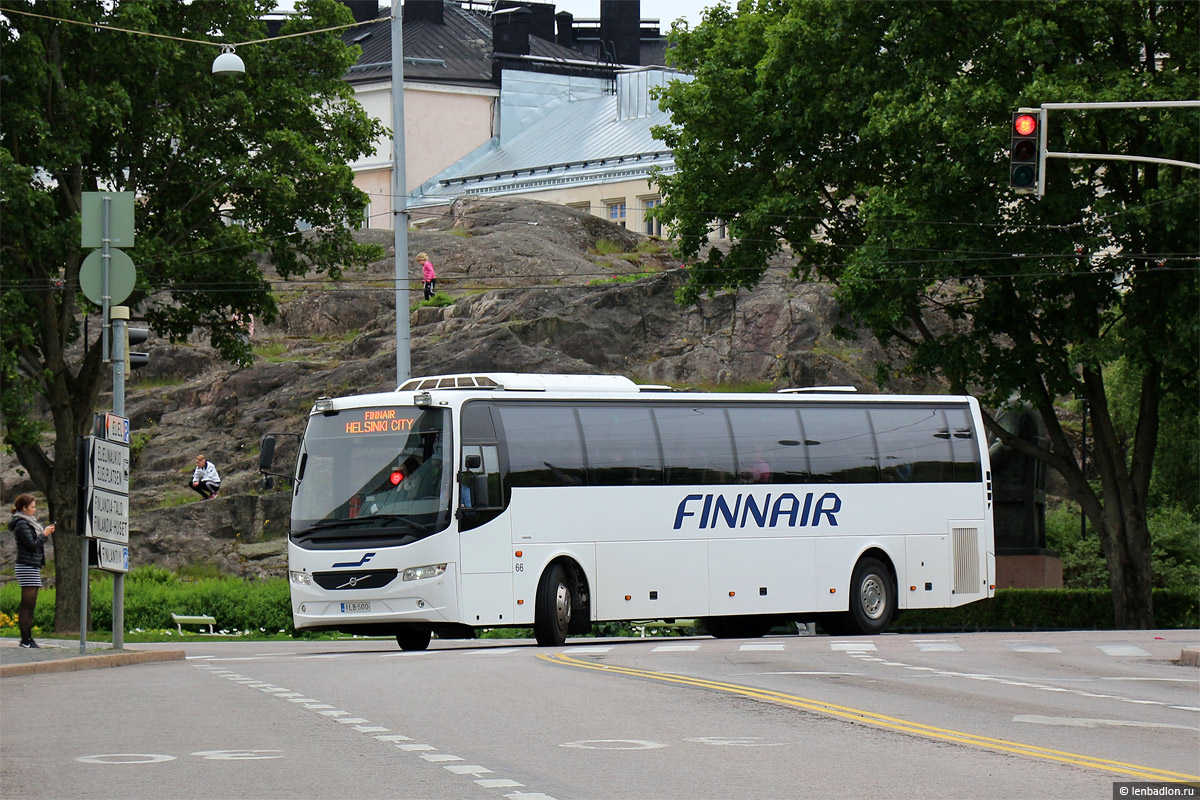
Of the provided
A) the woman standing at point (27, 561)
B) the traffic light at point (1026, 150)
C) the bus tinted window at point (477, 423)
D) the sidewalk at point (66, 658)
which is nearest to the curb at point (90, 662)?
the sidewalk at point (66, 658)

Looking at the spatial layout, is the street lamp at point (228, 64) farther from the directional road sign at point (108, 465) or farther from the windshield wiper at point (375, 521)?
the directional road sign at point (108, 465)

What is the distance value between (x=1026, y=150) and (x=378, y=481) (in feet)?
32.1

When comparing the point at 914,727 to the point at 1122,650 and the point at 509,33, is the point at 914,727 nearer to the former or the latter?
the point at 1122,650

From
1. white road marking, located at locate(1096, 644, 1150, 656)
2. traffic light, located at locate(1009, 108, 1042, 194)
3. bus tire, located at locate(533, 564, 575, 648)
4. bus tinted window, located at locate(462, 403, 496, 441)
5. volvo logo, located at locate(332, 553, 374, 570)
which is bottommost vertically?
white road marking, located at locate(1096, 644, 1150, 656)

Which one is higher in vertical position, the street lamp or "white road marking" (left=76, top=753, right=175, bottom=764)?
the street lamp

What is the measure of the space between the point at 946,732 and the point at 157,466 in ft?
133

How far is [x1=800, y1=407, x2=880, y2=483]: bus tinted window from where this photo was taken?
2566 centimetres

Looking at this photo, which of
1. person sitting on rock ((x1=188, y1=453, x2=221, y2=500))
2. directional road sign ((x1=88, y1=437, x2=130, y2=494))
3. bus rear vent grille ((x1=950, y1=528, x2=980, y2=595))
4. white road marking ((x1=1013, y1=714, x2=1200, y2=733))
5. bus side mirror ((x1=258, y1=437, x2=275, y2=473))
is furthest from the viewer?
person sitting on rock ((x1=188, y1=453, x2=221, y2=500))

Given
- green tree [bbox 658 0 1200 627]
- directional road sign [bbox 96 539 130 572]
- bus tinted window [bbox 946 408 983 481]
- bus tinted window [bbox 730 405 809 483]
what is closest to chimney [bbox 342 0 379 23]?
green tree [bbox 658 0 1200 627]

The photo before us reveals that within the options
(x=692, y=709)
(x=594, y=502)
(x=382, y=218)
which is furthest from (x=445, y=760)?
(x=382, y=218)

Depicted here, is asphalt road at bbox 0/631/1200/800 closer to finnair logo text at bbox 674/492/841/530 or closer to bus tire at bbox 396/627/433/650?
bus tire at bbox 396/627/433/650

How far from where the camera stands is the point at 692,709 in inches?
497

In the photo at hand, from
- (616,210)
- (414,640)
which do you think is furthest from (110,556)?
(616,210)

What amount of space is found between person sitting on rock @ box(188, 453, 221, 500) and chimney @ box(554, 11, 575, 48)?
53.9m
